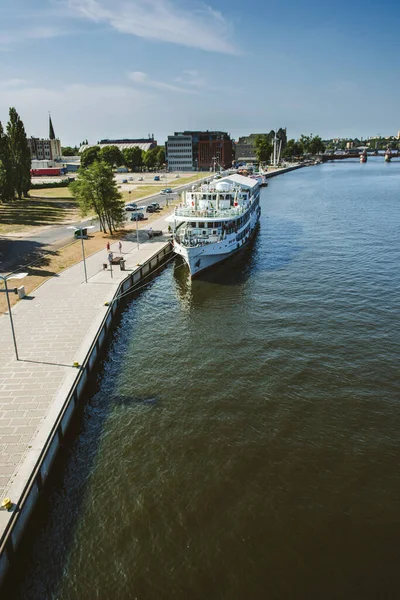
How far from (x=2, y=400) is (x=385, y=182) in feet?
528

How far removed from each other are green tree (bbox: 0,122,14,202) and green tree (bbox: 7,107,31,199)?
5.31m

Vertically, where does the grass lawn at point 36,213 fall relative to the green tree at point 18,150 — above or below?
below

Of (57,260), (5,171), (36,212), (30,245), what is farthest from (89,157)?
(57,260)

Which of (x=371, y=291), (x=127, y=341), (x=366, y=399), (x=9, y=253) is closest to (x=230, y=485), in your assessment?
(x=366, y=399)

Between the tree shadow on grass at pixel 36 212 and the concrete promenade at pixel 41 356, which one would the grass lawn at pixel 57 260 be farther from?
the tree shadow on grass at pixel 36 212

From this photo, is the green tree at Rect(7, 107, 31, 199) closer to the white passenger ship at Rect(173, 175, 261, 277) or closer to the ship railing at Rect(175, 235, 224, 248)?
the white passenger ship at Rect(173, 175, 261, 277)

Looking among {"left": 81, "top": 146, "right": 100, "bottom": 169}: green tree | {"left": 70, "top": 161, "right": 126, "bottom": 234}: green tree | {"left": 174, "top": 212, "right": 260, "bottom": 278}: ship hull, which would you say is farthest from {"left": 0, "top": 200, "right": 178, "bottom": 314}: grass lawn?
{"left": 81, "top": 146, "right": 100, "bottom": 169}: green tree

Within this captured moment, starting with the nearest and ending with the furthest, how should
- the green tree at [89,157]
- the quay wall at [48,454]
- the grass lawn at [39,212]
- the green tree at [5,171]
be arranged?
the quay wall at [48,454] → the grass lawn at [39,212] → the green tree at [5,171] → the green tree at [89,157]

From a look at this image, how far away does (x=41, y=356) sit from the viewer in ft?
88.2

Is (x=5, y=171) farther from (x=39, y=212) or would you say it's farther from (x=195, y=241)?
(x=195, y=241)

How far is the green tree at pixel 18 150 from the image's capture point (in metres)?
98.7

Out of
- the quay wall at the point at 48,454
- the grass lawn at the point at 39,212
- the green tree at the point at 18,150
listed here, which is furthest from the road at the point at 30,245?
the green tree at the point at 18,150

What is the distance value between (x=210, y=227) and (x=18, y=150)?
230 ft

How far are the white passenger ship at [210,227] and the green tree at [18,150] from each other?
5846 cm
